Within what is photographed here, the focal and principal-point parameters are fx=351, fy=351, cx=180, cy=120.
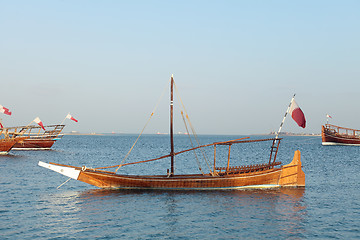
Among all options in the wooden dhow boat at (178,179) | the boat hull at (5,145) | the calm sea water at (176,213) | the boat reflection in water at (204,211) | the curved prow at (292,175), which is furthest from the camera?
the boat hull at (5,145)

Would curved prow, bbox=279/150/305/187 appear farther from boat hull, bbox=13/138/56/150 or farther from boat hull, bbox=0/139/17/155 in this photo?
boat hull, bbox=13/138/56/150

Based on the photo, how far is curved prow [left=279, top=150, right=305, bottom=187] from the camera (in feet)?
105

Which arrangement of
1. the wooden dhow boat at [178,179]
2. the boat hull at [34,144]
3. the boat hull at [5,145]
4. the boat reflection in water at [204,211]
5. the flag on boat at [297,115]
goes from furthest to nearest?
the boat hull at [34,144]
the boat hull at [5,145]
the flag on boat at [297,115]
the wooden dhow boat at [178,179]
the boat reflection in water at [204,211]

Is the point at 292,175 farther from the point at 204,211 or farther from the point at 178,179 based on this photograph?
the point at 204,211

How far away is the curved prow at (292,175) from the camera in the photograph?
105 feet

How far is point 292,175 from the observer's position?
3278 centimetres

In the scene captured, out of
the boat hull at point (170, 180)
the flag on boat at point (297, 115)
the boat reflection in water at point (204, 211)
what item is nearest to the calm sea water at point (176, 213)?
the boat reflection in water at point (204, 211)

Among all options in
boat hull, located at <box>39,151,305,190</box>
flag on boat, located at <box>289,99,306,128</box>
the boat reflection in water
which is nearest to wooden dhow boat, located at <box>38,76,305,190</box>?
boat hull, located at <box>39,151,305,190</box>

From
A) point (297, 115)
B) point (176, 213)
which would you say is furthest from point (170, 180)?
point (297, 115)

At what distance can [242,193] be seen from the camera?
29.9m

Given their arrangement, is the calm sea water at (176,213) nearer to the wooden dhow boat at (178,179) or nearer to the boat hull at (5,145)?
→ the wooden dhow boat at (178,179)

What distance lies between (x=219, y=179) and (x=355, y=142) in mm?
107002

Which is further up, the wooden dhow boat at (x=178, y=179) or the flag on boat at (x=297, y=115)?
the flag on boat at (x=297, y=115)

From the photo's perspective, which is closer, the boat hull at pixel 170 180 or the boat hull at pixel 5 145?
the boat hull at pixel 170 180
